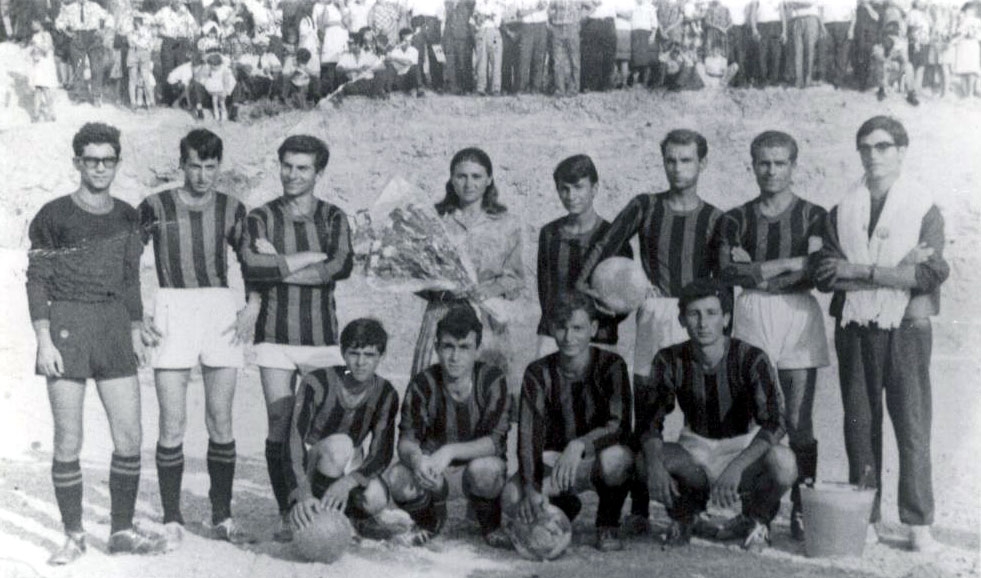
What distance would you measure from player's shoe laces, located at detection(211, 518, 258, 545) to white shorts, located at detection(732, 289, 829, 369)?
7.11 ft

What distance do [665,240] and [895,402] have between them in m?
1.11

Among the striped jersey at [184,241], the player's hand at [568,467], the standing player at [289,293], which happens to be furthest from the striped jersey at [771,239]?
the striped jersey at [184,241]

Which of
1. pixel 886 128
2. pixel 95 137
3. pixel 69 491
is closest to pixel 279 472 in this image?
pixel 69 491

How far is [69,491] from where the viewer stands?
4.81 m

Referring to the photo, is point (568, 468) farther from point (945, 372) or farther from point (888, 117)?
point (888, 117)

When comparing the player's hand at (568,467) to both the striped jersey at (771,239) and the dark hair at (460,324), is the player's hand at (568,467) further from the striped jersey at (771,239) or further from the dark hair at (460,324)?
the striped jersey at (771,239)

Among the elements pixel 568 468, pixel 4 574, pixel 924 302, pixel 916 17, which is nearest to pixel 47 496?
pixel 4 574

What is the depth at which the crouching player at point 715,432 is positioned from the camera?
463 centimetres

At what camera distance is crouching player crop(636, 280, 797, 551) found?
4.63 meters

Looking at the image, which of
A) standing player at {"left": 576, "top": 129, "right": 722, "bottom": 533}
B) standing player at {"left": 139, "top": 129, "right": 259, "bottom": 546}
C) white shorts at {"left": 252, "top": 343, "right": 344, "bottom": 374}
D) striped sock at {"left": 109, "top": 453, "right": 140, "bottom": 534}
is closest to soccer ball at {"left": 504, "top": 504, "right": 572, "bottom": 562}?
standing player at {"left": 576, "top": 129, "right": 722, "bottom": 533}

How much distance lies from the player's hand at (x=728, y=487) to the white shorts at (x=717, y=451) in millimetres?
52

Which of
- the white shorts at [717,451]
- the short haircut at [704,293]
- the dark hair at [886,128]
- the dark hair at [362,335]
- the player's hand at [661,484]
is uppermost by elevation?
the dark hair at [886,128]

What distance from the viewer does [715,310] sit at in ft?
15.5

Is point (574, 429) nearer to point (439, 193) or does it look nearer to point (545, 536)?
point (545, 536)
